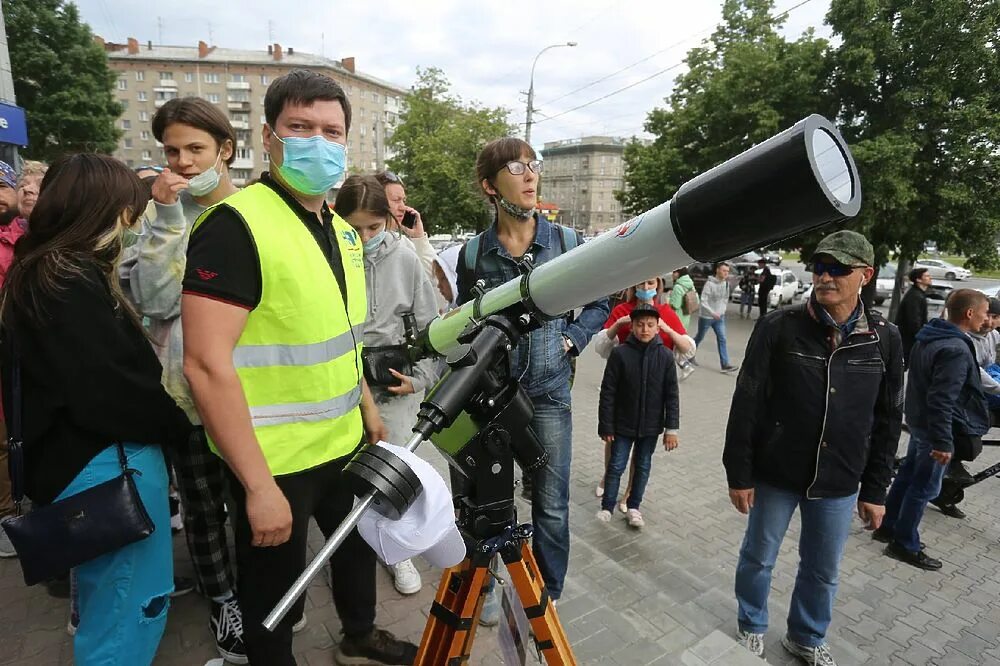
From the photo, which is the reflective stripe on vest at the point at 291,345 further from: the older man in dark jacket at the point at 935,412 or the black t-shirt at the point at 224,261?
the older man in dark jacket at the point at 935,412

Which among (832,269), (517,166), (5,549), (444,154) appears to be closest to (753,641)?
(832,269)

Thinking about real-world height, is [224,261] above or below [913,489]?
above

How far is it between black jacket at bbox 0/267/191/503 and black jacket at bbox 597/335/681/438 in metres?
3.13

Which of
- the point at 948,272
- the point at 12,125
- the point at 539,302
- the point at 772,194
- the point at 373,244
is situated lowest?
the point at 948,272

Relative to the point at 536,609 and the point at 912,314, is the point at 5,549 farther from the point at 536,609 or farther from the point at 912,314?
the point at 912,314

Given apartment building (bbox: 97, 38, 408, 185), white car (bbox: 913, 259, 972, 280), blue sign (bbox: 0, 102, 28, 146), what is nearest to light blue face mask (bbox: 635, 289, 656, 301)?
blue sign (bbox: 0, 102, 28, 146)

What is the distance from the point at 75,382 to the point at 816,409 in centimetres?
300

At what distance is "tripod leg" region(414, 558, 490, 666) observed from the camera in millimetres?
1760

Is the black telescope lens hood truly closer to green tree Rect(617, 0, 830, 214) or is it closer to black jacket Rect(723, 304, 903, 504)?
black jacket Rect(723, 304, 903, 504)

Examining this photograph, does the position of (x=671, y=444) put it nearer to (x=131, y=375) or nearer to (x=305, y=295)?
(x=305, y=295)

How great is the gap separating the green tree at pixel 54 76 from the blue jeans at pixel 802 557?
1080 inches

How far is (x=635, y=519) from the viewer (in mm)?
4266

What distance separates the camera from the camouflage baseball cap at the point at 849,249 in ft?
8.25

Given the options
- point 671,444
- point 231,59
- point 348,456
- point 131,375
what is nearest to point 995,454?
point 671,444
